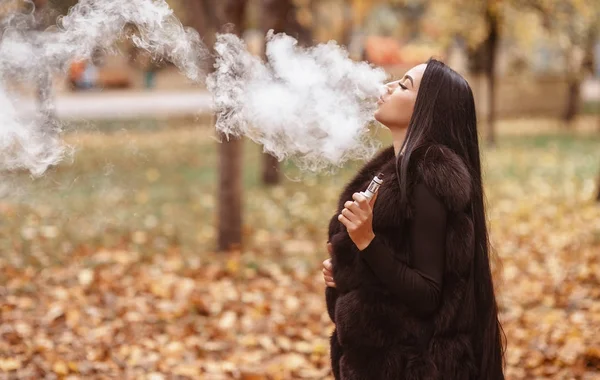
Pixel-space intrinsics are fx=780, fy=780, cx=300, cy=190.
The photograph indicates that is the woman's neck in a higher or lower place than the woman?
higher

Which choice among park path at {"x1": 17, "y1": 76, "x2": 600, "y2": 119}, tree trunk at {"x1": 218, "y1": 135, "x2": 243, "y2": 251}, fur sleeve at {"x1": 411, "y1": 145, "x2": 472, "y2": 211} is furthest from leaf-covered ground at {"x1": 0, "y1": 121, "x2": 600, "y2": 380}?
park path at {"x1": 17, "y1": 76, "x2": 600, "y2": 119}

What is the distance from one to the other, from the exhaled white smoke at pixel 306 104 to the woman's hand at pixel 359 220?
0.59 m

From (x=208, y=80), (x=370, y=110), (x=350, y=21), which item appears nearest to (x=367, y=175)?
(x=370, y=110)

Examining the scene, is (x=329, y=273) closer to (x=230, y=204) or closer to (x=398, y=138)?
(x=398, y=138)

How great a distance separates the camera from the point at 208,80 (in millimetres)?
3537

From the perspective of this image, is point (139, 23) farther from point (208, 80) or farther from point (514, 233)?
point (514, 233)

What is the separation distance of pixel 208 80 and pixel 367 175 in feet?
3.43

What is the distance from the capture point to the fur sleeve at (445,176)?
2539 millimetres

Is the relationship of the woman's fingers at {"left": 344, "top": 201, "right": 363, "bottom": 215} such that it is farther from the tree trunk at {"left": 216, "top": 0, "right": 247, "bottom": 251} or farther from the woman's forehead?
the tree trunk at {"left": 216, "top": 0, "right": 247, "bottom": 251}

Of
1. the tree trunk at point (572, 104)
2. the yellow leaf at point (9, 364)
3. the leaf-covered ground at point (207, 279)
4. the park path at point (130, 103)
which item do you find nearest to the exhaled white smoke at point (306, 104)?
the leaf-covered ground at point (207, 279)

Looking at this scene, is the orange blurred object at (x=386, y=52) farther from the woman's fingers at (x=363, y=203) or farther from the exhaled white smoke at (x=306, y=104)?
the woman's fingers at (x=363, y=203)

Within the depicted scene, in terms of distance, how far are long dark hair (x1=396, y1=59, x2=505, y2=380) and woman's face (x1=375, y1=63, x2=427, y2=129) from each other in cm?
5

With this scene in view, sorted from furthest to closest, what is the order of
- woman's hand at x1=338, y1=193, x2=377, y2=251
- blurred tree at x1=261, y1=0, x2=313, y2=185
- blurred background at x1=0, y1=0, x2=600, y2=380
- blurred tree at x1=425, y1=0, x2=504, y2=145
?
blurred tree at x1=425, y1=0, x2=504, y2=145 < blurred tree at x1=261, y1=0, x2=313, y2=185 < blurred background at x1=0, y1=0, x2=600, y2=380 < woman's hand at x1=338, y1=193, x2=377, y2=251

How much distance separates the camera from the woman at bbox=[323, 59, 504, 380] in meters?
2.54
